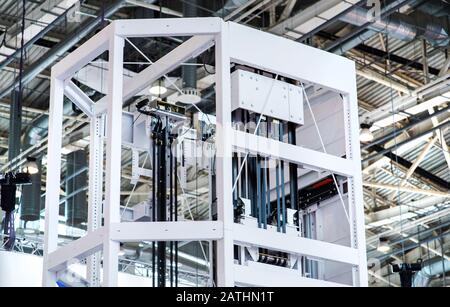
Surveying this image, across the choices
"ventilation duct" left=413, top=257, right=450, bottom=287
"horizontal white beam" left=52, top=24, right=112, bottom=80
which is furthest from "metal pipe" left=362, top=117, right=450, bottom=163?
"horizontal white beam" left=52, top=24, right=112, bottom=80

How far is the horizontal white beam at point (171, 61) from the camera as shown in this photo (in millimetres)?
7152

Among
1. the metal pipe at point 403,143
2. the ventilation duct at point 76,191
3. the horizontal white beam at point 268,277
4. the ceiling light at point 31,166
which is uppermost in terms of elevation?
the metal pipe at point 403,143

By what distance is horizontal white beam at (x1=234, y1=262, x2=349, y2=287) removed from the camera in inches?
267

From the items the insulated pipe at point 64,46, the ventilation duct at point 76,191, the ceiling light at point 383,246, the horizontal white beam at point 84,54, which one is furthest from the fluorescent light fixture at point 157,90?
the horizontal white beam at point 84,54

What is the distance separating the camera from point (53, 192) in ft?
25.0

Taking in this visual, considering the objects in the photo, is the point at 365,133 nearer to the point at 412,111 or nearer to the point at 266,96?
the point at 412,111

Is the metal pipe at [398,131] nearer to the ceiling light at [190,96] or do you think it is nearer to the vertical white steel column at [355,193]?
the ceiling light at [190,96]

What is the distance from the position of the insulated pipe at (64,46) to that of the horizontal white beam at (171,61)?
4668mm

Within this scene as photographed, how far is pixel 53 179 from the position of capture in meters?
7.70

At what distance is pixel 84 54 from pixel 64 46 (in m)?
5.97

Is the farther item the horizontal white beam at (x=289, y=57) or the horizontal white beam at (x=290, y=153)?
the horizontal white beam at (x=289, y=57)

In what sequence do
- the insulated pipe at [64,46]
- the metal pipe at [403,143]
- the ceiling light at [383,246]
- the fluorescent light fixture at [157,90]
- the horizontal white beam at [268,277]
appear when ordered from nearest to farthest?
the horizontal white beam at [268,277], the insulated pipe at [64,46], the fluorescent light fixture at [157,90], the ceiling light at [383,246], the metal pipe at [403,143]

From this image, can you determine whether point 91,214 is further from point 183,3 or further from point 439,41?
point 439,41

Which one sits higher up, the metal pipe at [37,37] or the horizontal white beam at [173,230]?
the metal pipe at [37,37]
